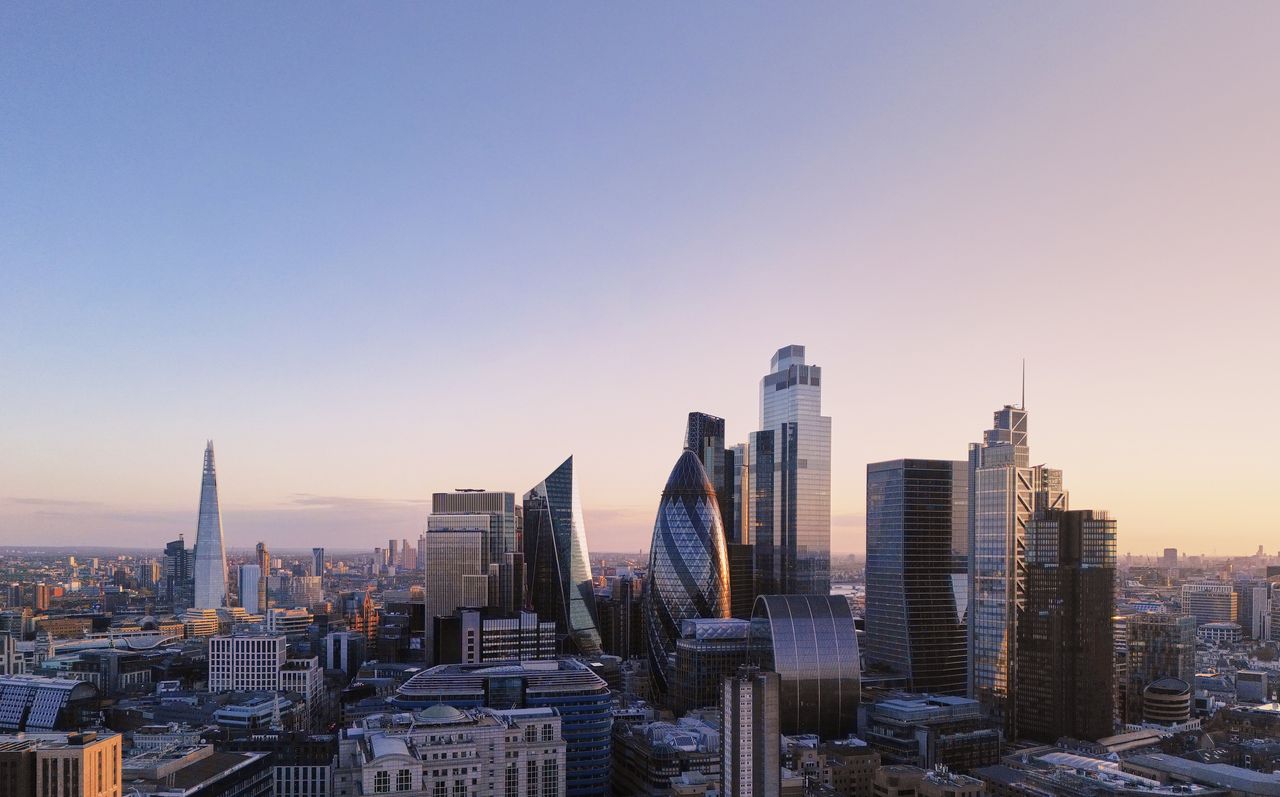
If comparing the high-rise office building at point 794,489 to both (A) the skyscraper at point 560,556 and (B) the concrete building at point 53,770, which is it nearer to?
(A) the skyscraper at point 560,556

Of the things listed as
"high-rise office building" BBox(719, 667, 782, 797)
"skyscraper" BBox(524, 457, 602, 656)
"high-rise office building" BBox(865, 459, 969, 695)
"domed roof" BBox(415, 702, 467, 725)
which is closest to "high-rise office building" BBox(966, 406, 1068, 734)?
"high-rise office building" BBox(865, 459, 969, 695)

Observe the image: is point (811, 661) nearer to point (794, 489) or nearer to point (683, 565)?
point (683, 565)

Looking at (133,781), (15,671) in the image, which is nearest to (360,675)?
(15,671)

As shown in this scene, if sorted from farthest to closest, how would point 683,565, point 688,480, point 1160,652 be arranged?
point 688,480 < point 683,565 < point 1160,652

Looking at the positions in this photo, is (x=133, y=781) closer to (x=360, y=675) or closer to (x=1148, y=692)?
(x=360, y=675)

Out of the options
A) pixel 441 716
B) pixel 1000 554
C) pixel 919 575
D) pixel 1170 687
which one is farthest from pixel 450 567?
pixel 1170 687

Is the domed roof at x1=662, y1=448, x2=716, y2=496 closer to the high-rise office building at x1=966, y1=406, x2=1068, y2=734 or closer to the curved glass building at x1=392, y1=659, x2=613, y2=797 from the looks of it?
the high-rise office building at x1=966, y1=406, x2=1068, y2=734
